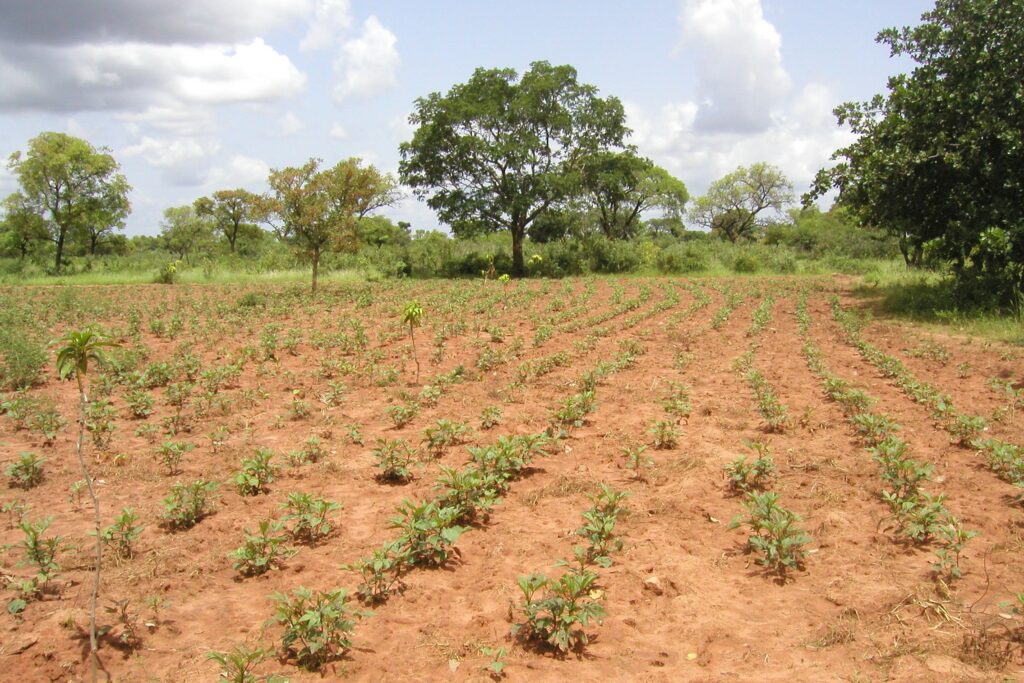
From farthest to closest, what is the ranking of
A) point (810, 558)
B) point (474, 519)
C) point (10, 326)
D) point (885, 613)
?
1. point (10, 326)
2. point (474, 519)
3. point (810, 558)
4. point (885, 613)

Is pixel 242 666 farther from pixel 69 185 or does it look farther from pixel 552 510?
pixel 69 185

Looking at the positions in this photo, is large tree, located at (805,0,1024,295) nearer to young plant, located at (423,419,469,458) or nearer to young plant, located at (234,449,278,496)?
young plant, located at (423,419,469,458)

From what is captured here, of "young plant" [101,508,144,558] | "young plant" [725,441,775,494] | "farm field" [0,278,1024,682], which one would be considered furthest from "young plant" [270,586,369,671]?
"young plant" [725,441,775,494]

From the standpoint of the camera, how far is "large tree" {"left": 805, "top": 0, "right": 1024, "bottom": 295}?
13102 mm

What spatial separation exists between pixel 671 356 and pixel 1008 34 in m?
9.72

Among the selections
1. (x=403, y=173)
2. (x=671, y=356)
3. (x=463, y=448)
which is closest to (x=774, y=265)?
(x=403, y=173)

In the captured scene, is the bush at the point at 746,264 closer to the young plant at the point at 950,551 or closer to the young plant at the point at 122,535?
the young plant at the point at 950,551

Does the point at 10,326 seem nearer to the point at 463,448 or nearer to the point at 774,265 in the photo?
the point at 463,448

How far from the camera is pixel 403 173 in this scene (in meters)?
28.2

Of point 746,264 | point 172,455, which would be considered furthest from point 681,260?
point 172,455

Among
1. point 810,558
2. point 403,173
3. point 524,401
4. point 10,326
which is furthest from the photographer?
point 403,173

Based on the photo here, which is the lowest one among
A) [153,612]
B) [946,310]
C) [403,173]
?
[153,612]

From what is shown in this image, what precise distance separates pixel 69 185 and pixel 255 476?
28.3 m

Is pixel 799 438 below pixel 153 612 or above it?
above
